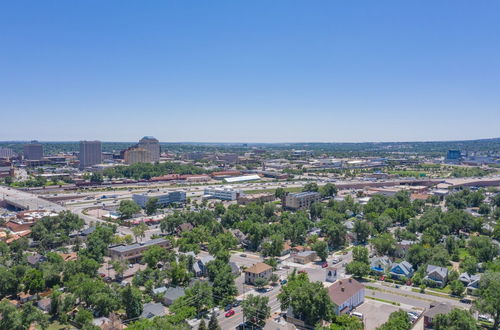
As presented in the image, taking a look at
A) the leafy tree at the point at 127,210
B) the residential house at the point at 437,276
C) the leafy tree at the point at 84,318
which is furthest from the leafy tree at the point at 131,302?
the leafy tree at the point at 127,210

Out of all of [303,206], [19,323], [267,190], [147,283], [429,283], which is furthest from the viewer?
[267,190]

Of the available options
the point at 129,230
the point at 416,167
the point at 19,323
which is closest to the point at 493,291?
the point at 19,323

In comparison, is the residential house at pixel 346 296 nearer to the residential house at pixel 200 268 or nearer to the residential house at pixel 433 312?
the residential house at pixel 433 312

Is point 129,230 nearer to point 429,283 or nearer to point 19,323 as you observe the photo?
point 19,323

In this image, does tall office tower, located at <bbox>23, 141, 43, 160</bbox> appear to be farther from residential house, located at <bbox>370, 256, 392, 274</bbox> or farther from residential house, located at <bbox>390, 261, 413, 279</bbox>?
residential house, located at <bbox>390, 261, 413, 279</bbox>

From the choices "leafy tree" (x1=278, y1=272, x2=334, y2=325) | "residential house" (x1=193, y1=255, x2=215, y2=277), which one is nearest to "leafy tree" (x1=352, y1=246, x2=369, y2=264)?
"leafy tree" (x1=278, y1=272, x2=334, y2=325)

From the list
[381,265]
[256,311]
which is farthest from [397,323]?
[381,265]
